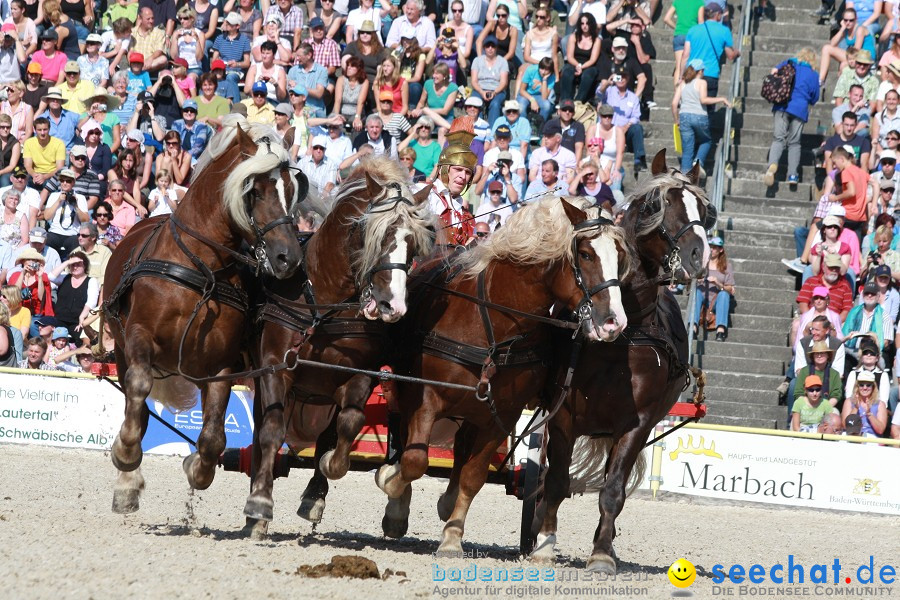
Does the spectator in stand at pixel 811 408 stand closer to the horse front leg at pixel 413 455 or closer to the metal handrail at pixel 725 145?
the metal handrail at pixel 725 145

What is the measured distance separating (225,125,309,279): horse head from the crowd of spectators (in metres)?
7.30

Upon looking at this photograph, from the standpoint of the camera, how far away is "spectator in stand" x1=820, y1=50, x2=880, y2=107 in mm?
15578

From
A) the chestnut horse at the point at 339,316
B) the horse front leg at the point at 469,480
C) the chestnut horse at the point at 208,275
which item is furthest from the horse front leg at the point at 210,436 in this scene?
the horse front leg at the point at 469,480

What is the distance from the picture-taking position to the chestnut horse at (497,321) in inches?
290

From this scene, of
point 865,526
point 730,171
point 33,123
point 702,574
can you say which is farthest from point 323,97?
point 702,574

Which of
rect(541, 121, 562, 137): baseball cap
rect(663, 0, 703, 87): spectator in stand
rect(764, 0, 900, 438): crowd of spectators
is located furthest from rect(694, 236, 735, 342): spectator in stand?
rect(663, 0, 703, 87): spectator in stand

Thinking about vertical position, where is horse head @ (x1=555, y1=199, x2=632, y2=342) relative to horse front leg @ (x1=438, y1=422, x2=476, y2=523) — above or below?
above

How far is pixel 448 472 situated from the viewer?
8.57 metres

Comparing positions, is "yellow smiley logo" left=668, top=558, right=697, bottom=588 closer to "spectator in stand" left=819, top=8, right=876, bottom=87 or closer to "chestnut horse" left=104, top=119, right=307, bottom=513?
"chestnut horse" left=104, top=119, right=307, bottom=513

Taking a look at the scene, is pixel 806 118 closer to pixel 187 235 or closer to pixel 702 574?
pixel 702 574

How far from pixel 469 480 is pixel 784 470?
564 cm

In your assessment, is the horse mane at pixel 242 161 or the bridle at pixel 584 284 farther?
the horse mane at pixel 242 161

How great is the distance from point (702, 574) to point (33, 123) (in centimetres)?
1163

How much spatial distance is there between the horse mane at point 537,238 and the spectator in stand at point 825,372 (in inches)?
240
